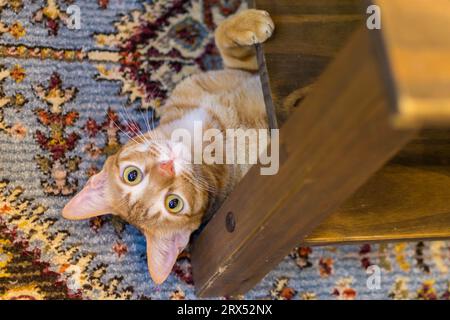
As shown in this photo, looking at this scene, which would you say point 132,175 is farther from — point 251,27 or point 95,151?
point 251,27

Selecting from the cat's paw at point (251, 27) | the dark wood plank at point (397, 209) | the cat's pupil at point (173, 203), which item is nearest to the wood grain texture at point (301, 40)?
the cat's paw at point (251, 27)

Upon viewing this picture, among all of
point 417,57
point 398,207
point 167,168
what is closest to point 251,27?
point 167,168

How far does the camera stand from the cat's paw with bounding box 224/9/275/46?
1.18m

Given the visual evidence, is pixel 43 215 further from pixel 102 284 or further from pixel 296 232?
pixel 296 232

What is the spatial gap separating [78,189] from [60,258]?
0.19 m

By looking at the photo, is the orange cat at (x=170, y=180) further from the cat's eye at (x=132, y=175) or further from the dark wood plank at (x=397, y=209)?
the dark wood plank at (x=397, y=209)

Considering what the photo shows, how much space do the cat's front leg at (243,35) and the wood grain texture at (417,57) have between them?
2.17 ft

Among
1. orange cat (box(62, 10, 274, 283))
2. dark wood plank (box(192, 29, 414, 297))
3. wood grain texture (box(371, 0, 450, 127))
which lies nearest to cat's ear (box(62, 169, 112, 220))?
orange cat (box(62, 10, 274, 283))

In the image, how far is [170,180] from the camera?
4.04ft

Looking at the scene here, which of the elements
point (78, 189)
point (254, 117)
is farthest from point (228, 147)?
point (78, 189)

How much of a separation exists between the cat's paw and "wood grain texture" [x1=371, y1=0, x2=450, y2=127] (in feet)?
2.14

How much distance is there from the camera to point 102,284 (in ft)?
4.53

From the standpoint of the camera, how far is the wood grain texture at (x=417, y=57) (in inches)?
19.0

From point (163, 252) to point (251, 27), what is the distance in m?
0.57
